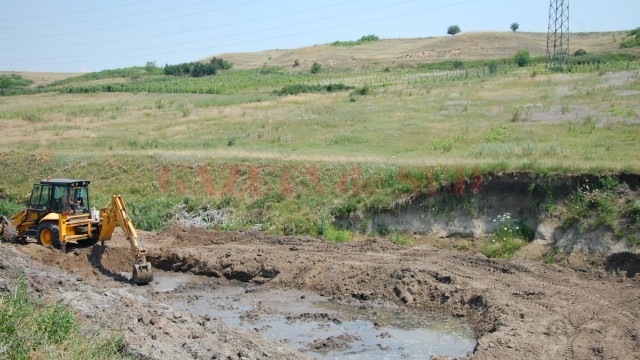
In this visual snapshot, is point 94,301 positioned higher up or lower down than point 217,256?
higher up

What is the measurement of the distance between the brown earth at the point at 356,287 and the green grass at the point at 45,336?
813 mm

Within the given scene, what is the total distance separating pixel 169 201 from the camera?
30.8 meters

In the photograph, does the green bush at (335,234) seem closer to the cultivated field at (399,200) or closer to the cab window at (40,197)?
the cultivated field at (399,200)

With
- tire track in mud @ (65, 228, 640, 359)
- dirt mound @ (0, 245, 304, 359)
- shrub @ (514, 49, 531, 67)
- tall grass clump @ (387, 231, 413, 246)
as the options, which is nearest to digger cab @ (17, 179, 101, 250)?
tire track in mud @ (65, 228, 640, 359)

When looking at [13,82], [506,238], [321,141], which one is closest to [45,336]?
[506,238]

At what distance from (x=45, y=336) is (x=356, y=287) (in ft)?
36.6

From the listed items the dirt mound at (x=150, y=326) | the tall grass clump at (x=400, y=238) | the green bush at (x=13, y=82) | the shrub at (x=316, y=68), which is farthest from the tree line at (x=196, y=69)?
the dirt mound at (x=150, y=326)

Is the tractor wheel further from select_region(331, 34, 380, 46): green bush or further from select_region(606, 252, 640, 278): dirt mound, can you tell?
select_region(331, 34, 380, 46): green bush

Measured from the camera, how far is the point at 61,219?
23016mm

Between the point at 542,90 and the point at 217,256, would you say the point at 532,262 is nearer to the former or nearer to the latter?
the point at 217,256

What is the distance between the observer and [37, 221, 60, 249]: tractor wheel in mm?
23062

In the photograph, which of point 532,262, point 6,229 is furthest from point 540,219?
point 6,229

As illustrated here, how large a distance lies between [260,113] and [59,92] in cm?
3845

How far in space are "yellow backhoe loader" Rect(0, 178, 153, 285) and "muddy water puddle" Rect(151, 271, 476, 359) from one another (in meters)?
2.99
